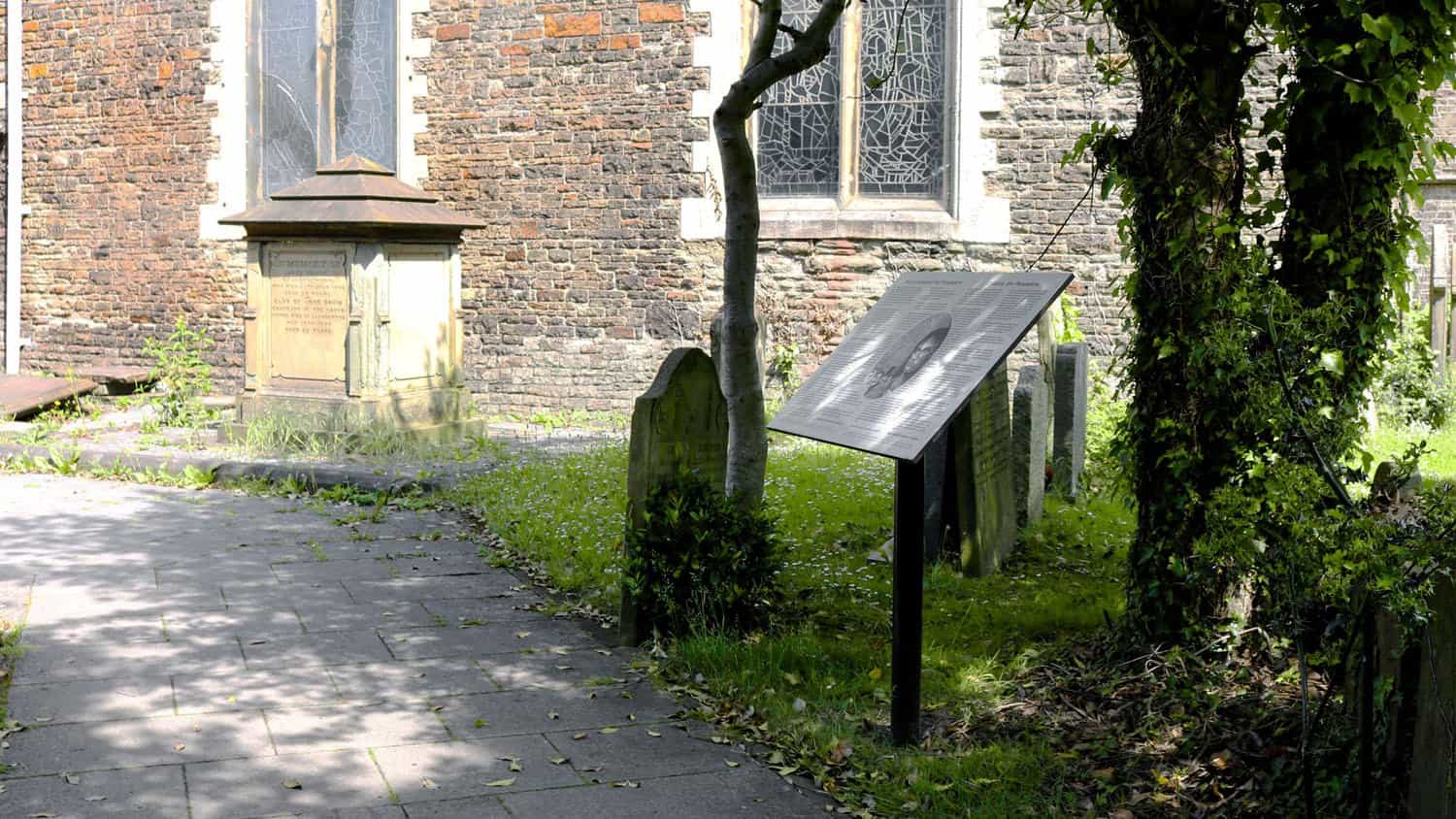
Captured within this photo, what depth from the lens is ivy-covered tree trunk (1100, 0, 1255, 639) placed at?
4609mm

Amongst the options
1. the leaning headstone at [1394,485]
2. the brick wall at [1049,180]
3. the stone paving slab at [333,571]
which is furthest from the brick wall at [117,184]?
the leaning headstone at [1394,485]

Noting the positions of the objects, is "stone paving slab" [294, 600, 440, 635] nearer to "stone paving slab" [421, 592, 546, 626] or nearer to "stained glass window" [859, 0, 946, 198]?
"stone paving slab" [421, 592, 546, 626]

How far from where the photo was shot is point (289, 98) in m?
14.4

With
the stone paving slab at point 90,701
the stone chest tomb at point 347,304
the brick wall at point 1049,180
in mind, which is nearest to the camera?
the stone paving slab at point 90,701

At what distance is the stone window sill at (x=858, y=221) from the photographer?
40.0 feet

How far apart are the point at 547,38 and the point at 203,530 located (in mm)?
6844

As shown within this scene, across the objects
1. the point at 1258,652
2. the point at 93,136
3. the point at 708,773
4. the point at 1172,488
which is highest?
the point at 93,136

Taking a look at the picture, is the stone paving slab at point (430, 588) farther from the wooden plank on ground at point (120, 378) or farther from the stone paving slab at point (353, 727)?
the wooden plank on ground at point (120, 378)

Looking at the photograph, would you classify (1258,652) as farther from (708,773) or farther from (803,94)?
(803,94)

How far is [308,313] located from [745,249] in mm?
5707

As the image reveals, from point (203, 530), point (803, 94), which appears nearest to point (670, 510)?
point (203, 530)

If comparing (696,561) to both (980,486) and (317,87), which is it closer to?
(980,486)

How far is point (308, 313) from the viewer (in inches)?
422

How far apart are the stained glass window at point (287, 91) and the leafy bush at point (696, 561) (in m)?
10.1
